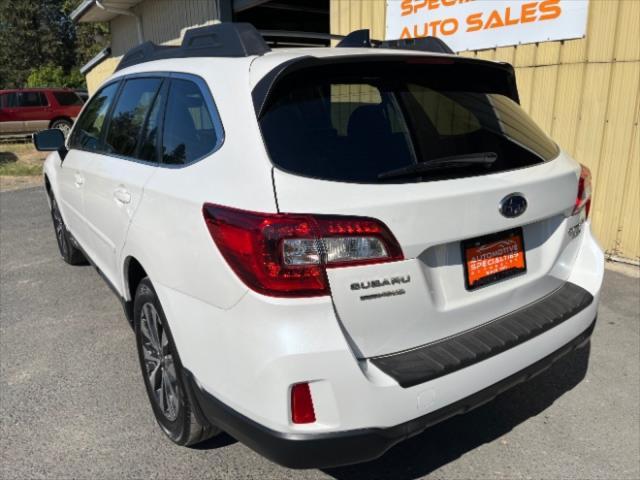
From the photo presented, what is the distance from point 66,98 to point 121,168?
716 inches

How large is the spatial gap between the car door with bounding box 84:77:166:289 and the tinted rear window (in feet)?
57.0

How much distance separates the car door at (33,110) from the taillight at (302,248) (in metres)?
19.3

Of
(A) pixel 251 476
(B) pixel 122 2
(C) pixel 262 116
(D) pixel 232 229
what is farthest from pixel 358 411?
(B) pixel 122 2

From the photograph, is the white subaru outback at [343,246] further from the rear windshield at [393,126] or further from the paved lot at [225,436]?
the paved lot at [225,436]

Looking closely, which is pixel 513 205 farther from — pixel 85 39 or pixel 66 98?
pixel 85 39

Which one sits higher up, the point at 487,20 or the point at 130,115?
the point at 487,20

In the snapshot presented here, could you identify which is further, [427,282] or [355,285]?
[427,282]

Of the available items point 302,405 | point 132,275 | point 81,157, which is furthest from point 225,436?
point 81,157

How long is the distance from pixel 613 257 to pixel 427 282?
13.0ft

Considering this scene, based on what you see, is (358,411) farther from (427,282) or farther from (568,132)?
(568,132)

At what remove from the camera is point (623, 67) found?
15.3ft

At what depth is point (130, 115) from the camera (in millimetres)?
3123

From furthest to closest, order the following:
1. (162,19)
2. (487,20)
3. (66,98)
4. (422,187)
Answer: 1. (66,98)
2. (162,19)
3. (487,20)
4. (422,187)

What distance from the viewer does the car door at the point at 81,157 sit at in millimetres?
3617
